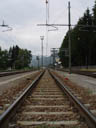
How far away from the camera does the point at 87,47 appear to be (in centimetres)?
5981

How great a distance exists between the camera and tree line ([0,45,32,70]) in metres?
110

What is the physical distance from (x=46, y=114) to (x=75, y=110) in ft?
2.71

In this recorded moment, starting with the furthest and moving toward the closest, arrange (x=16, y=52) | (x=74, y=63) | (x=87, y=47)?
(x=16, y=52), (x=74, y=63), (x=87, y=47)

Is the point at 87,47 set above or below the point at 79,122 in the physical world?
above

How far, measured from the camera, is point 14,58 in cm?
12838

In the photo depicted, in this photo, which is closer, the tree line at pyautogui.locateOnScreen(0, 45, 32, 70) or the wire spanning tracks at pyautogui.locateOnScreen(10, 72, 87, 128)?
the wire spanning tracks at pyautogui.locateOnScreen(10, 72, 87, 128)

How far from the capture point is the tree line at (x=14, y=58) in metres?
110

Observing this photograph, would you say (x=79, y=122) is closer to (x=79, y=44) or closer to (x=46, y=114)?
(x=46, y=114)

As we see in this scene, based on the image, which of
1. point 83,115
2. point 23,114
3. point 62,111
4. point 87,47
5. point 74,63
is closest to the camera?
point 83,115

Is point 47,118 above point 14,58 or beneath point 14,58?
beneath

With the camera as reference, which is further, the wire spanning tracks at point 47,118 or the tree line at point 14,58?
the tree line at point 14,58

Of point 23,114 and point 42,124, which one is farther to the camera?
point 23,114

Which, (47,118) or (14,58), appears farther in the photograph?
(14,58)

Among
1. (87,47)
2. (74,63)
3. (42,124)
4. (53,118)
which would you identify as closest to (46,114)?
(53,118)
